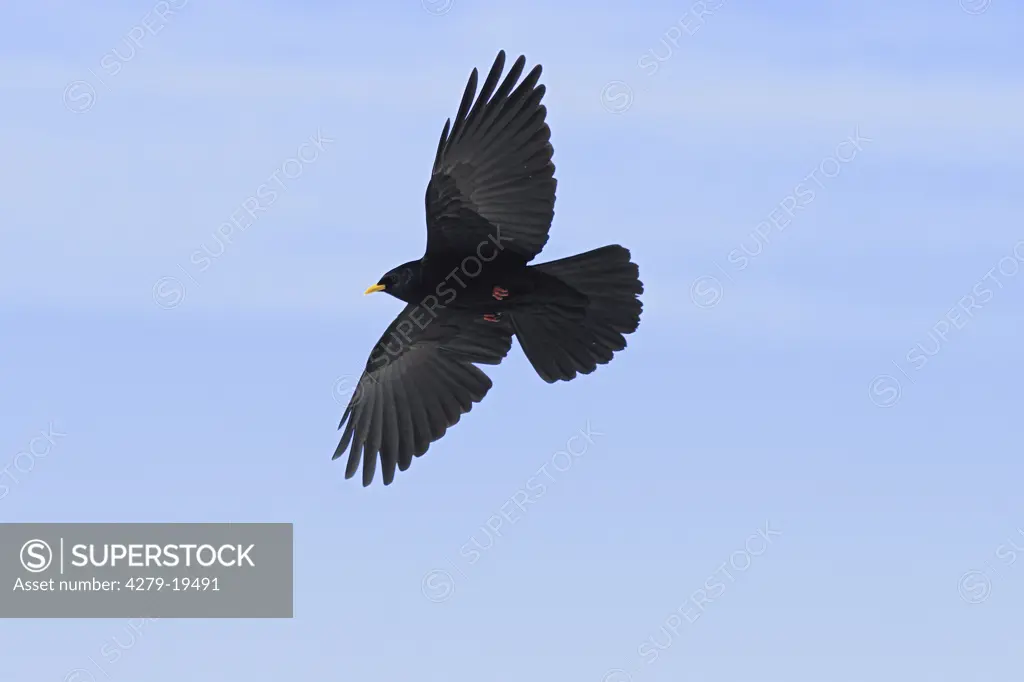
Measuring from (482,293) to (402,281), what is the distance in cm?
79

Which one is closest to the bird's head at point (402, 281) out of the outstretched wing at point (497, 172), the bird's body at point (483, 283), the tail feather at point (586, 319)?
the bird's body at point (483, 283)

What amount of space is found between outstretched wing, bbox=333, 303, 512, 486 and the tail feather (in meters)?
0.53

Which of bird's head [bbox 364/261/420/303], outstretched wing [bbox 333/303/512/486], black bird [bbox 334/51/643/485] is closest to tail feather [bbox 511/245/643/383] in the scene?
black bird [bbox 334/51/643/485]

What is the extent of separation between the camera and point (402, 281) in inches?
714

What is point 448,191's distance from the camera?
17703 mm

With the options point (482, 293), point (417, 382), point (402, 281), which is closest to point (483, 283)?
point (482, 293)

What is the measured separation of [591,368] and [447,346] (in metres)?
1.71

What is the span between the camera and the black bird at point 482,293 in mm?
17375

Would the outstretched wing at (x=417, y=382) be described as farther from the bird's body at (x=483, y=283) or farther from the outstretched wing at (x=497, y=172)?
the outstretched wing at (x=497, y=172)

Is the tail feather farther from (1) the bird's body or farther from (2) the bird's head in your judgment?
(2) the bird's head

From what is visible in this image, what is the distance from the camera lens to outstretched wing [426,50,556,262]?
56.6ft

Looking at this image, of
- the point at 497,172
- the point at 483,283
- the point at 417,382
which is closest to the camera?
the point at 497,172

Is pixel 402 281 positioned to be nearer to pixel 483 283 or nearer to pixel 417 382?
pixel 483 283

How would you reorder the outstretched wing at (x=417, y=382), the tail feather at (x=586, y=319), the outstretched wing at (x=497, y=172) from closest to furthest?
the outstretched wing at (x=497, y=172), the tail feather at (x=586, y=319), the outstretched wing at (x=417, y=382)
